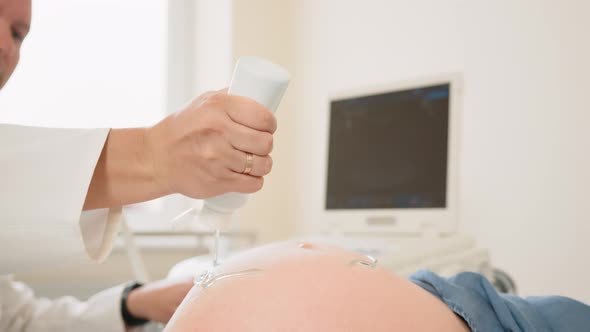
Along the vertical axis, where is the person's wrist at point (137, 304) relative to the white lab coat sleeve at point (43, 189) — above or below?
below

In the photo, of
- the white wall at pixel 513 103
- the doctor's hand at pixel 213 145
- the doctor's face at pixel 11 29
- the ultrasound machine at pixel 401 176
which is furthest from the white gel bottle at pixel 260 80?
the white wall at pixel 513 103

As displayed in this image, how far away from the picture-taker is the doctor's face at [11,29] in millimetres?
705

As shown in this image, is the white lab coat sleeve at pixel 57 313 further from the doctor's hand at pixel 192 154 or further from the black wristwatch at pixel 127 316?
the doctor's hand at pixel 192 154

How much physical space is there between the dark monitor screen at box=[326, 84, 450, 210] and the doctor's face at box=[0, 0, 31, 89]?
95cm

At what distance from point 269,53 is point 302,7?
0.21 meters

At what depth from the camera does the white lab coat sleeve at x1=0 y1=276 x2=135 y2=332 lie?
106cm

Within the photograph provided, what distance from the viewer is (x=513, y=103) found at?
1.55 metres

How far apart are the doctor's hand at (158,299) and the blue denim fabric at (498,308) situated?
0.40m

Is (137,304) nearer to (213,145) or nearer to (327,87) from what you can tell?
(213,145)

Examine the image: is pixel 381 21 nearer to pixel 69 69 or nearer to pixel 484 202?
pixel 484 202

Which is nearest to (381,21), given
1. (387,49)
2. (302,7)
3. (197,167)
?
(387,49)

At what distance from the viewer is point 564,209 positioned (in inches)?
56.2

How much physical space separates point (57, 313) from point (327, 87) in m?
1.26

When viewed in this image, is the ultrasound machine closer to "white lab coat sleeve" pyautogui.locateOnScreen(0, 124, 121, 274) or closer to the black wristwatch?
the black wristwatch
